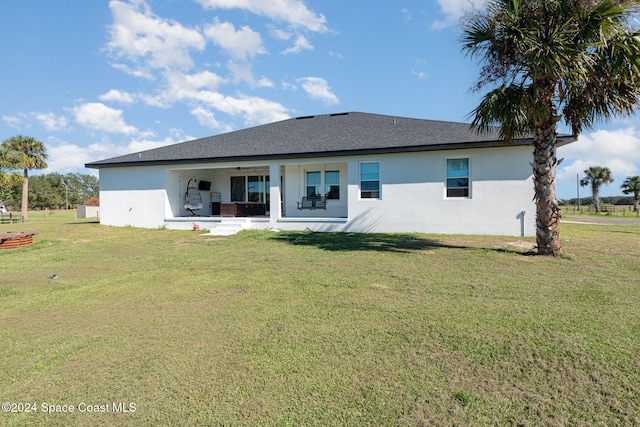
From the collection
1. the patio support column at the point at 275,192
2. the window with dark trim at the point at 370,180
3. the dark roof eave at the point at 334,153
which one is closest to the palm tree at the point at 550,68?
the dark roof eave at the point at 334,153

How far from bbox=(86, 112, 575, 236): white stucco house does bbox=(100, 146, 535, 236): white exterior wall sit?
37mm

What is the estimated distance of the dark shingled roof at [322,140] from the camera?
1289cm

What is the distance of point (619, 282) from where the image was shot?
19.0 feet

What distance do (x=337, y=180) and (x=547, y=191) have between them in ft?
30.5

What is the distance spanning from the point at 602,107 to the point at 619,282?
486cm

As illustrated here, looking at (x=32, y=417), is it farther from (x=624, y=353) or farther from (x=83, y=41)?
(x=83, y=41)

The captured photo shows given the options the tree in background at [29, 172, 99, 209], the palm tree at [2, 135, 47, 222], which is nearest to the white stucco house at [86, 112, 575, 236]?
the palm tree at [2, 135, 47, 222]

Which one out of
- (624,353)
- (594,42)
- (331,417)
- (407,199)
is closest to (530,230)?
(407,199)

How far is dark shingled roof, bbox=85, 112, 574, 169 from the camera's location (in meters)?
12.9

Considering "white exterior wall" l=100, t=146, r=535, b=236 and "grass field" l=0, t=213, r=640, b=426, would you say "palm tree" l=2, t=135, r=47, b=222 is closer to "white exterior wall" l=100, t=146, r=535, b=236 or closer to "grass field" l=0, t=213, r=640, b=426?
"white exterior wall" l=100, t=146, r=535, b=236

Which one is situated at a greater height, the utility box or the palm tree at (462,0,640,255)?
the palm tree at (462,0,640,255)

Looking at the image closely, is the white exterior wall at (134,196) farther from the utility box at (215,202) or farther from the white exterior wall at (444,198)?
the white exterior wall at (444,198)

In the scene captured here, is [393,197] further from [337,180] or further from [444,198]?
[337,180]

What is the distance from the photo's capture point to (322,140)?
15.6 m
